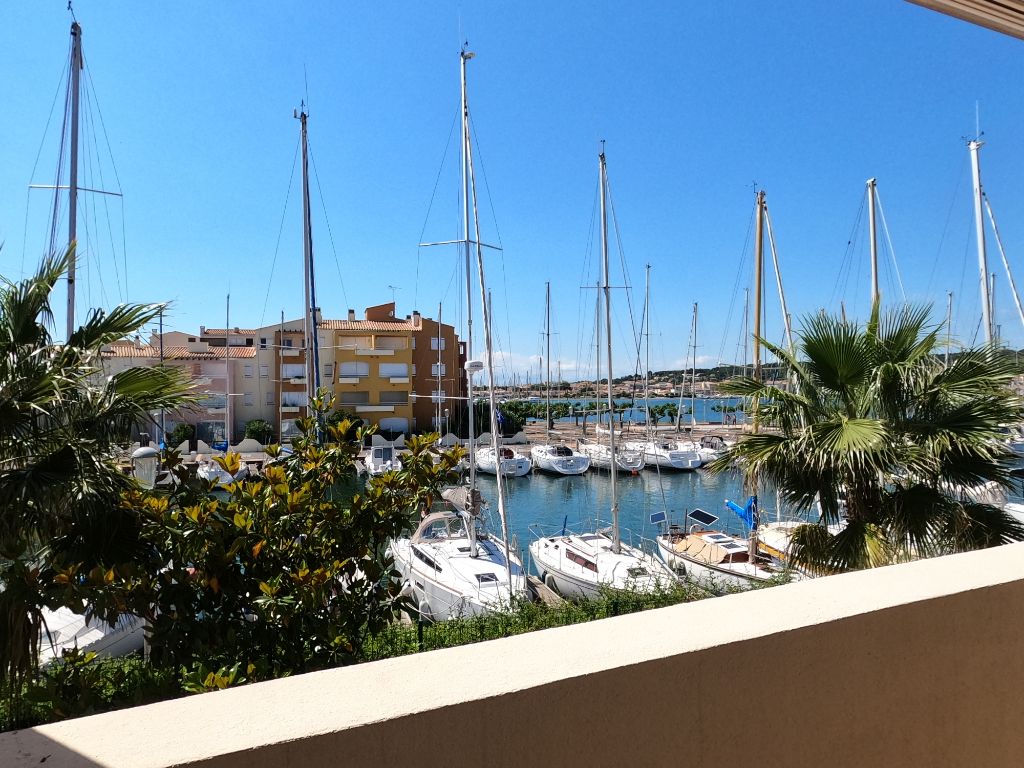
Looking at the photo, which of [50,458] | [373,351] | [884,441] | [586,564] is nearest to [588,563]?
[586,564]

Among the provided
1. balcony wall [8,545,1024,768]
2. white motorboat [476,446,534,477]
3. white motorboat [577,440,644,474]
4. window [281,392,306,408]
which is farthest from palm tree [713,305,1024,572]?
window [281,392,306,408]

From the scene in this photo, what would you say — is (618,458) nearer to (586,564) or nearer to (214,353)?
(586,564)

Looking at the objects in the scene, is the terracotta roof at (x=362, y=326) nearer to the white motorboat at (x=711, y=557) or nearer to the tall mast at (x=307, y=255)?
the tall mast at (x=307, y=255)

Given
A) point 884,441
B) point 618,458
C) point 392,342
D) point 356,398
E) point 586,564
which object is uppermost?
point 392,342

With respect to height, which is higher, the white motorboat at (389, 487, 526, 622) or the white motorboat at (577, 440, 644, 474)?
the white motorboat at (389, 487, 526, 622)

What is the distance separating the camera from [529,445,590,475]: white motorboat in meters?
35.2

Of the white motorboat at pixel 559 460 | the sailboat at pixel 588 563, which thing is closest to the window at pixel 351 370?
the white motorboat at pixel 559 460

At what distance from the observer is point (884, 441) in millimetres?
5246

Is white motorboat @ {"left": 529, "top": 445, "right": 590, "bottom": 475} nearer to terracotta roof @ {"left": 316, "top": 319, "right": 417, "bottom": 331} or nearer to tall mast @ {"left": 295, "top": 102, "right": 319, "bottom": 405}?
terracotta roof @ {"left": 316, "top": 319, "right": 417, "bottom": 331}

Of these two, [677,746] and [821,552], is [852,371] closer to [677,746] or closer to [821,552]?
[821,552]

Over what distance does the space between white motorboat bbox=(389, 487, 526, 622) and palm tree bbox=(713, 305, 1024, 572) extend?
6.59 meters

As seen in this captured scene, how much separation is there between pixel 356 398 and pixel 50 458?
131ft

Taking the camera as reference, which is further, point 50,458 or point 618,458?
point 618,458

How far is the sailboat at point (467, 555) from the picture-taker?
484 inches
